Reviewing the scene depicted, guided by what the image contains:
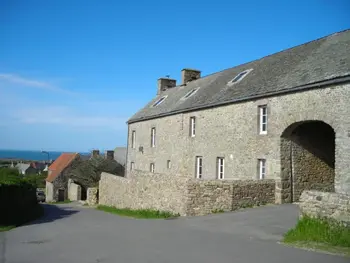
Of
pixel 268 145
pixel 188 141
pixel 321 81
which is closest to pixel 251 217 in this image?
pixel 268 145

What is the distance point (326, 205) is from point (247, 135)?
887 cm

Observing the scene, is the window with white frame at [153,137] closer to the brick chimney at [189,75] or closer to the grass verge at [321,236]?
the brick chimney at [189,75]

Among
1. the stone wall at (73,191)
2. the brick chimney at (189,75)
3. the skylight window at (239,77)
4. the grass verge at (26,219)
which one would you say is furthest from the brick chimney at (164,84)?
the grass verge at (26,219)

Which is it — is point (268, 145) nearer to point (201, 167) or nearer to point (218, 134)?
point (218, 134)

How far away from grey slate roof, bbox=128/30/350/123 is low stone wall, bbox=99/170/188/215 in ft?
19.3

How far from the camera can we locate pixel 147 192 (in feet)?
62.8

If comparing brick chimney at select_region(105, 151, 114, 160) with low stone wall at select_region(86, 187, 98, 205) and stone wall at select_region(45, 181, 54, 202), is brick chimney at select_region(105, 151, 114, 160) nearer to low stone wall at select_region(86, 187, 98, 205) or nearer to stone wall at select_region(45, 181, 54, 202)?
stone wall at select_region(45, 181, 54, 202)

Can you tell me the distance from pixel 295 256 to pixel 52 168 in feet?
140

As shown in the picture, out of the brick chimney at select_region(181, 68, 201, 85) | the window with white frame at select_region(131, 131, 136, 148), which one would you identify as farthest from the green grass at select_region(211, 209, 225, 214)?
the brick chimney at select_region(181, 68, 201, 85)

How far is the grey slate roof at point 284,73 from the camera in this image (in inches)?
595

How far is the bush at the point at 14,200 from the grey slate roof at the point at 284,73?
11283mm

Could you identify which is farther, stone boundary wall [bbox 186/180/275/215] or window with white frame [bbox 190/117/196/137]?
window with white frame [bbox 190/117/196/137]

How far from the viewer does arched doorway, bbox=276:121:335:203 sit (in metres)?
16.2

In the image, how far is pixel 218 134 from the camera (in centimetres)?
2075
